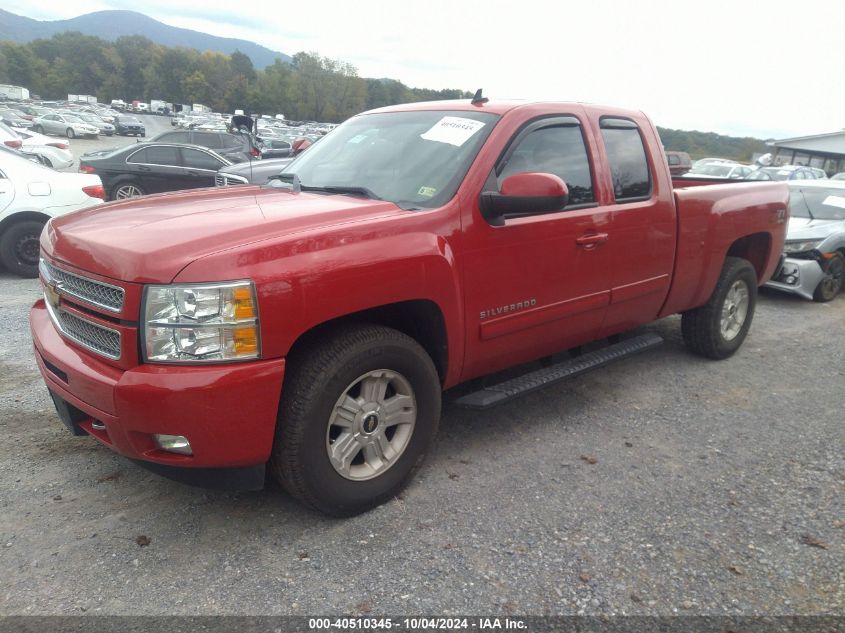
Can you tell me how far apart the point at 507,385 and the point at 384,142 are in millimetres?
1578

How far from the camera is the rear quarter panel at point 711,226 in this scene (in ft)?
14.6

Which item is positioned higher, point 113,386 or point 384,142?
point 384,142

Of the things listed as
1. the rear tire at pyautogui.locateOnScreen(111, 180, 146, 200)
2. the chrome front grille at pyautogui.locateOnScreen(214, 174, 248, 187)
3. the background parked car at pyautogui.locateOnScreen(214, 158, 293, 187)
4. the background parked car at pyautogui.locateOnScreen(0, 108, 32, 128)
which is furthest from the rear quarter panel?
the background parked car at pyautogui.locateOnScreen(0, 108, 32, 128)

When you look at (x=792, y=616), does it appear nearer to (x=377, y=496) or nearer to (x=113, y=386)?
(x=377, y=496)

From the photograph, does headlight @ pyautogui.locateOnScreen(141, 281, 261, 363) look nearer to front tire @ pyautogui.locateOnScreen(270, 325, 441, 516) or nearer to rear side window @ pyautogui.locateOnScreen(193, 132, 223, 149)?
front tire @ pyautogui.locateOnScreen(270, 325, 441, 516)

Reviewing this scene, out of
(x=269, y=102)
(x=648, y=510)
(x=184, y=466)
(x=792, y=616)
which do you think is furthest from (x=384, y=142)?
(x=269, y=102)

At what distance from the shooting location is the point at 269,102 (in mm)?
113750

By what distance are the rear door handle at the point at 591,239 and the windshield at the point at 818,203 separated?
20.1 ft

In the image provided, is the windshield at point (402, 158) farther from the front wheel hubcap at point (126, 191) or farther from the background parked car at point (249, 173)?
the front wheel hubcap at point (126, 191)

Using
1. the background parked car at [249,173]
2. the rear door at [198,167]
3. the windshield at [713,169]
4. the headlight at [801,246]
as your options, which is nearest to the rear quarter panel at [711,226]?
the headlight at [801,246]

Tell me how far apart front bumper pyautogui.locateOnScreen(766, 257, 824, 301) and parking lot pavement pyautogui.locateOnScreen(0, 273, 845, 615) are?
391cm

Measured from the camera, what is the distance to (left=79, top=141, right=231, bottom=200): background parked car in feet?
40.4

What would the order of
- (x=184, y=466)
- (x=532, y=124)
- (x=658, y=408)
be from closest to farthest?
(x=184, y=466) → (x=532, y=124) → (x=658, y=408)

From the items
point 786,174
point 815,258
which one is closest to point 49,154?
point 815,258
